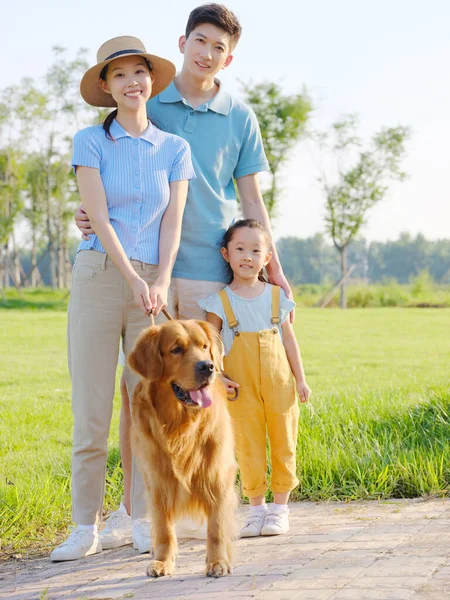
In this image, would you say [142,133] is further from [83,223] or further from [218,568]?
[218,568]

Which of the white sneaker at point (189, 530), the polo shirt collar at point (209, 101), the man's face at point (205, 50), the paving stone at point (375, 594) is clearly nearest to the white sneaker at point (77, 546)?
the white sneaker at point (189, 530)

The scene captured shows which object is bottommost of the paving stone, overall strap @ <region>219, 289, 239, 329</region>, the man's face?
the paving stone

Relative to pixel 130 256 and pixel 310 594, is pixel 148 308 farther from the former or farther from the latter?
pixel 310 594

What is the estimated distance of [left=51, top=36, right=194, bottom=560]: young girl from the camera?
12.0ft

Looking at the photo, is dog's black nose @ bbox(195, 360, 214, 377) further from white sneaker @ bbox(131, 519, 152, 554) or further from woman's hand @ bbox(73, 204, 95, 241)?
white sneaker @ bbox(131, 519, 152, 554)

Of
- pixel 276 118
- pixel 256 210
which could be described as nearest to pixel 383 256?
pixel 276 118

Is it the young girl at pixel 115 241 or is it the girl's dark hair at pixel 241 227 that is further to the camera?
the girl's dark hair at pixel 241 227

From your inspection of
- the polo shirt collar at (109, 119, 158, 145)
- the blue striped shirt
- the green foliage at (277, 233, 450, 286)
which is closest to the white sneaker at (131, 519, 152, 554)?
the blue striped shirt

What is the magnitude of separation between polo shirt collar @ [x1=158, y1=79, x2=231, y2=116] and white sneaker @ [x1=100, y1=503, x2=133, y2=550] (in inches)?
87.7

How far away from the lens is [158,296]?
360 centimetres

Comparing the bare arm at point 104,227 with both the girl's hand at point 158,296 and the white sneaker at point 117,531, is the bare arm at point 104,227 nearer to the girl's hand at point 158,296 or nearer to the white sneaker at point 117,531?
the girl's hand at point 158,296

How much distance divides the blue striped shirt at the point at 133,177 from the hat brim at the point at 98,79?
261 millimetres

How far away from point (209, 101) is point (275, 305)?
3.75 feet

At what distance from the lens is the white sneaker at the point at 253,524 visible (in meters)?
4.05
